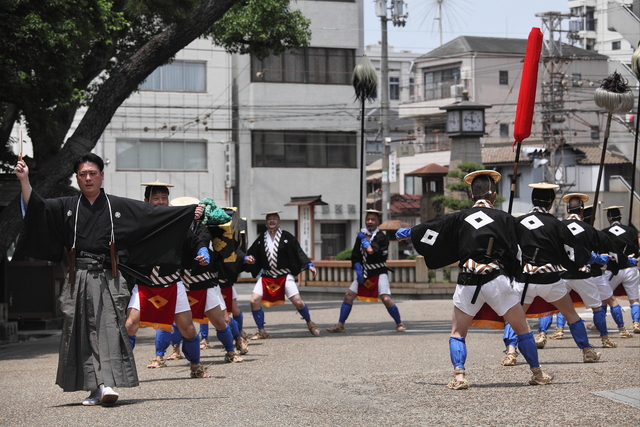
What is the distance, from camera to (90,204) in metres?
7.17

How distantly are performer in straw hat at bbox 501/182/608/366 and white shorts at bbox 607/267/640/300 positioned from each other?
4.34 metres

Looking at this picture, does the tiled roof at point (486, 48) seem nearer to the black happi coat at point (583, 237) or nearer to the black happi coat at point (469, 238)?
the black happi coat at point (583, 237)

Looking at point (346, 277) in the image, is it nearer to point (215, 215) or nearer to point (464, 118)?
point (464, 118)

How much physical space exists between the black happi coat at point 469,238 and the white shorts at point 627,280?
6366 millimetres

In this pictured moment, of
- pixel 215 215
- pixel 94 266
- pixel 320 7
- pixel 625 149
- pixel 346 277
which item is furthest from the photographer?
pixel 625 149

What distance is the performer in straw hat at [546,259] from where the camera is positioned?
9.23 metres

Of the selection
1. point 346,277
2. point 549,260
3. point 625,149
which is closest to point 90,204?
point 549,260

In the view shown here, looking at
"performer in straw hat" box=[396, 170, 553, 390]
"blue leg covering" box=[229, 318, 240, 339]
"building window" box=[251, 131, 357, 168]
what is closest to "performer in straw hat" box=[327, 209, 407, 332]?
"blue leg covering" box=[229, 318, 240, 339]

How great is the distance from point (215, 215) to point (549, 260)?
3.81 metres

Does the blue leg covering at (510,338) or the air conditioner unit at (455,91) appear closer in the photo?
the blue leg covering at (510,338)

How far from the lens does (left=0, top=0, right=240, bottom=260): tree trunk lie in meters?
14.3

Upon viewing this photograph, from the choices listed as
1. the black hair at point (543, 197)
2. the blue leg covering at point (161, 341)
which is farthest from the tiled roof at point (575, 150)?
the blue leg covering at point (161, 341)

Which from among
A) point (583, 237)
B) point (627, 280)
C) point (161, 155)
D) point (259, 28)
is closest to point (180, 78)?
point (161, 155)

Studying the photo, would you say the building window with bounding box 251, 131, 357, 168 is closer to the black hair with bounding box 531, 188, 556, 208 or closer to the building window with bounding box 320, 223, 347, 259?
the building window with bounding box 320, 223, 347, 259
